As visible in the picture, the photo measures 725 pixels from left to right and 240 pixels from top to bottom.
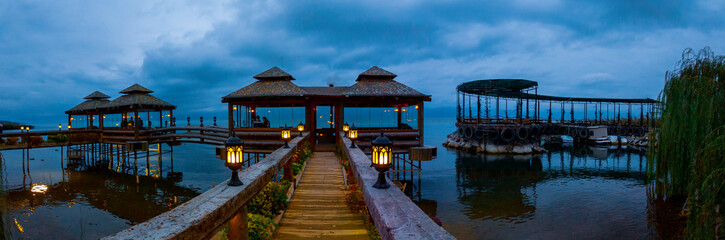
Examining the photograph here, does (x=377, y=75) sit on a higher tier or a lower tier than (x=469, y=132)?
higher

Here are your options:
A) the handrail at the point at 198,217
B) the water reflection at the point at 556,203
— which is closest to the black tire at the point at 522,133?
the water reflection at the point at 556,203

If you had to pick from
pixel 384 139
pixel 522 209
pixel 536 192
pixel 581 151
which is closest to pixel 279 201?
pixel 384 139

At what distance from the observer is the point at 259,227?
5473mm

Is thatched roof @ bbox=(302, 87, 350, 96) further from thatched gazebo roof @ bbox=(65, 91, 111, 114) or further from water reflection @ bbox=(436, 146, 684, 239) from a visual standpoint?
thatched gazebo roof @ bbox=(65, 91, 111, 114)

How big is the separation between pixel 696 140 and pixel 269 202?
1085 cm

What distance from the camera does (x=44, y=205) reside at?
15445 millimetres

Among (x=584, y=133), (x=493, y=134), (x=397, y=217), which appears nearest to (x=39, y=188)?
(x=397, y=217)

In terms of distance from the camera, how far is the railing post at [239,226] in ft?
15.1

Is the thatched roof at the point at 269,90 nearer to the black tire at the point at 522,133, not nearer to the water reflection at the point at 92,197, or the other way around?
the water reflection at the point at 92,197

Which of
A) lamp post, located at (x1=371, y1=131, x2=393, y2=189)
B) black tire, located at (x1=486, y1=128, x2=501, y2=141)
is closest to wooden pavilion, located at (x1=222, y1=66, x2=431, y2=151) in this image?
lamp post, located at (x1=371, y1=131, x2=393, y2=189)

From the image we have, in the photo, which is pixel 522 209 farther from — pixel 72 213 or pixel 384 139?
pixel 72 213

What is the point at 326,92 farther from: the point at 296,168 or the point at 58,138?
the point at 58,138

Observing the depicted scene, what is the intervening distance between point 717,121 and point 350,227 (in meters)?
8.84

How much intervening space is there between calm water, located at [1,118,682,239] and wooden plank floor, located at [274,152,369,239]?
6.83 meters
